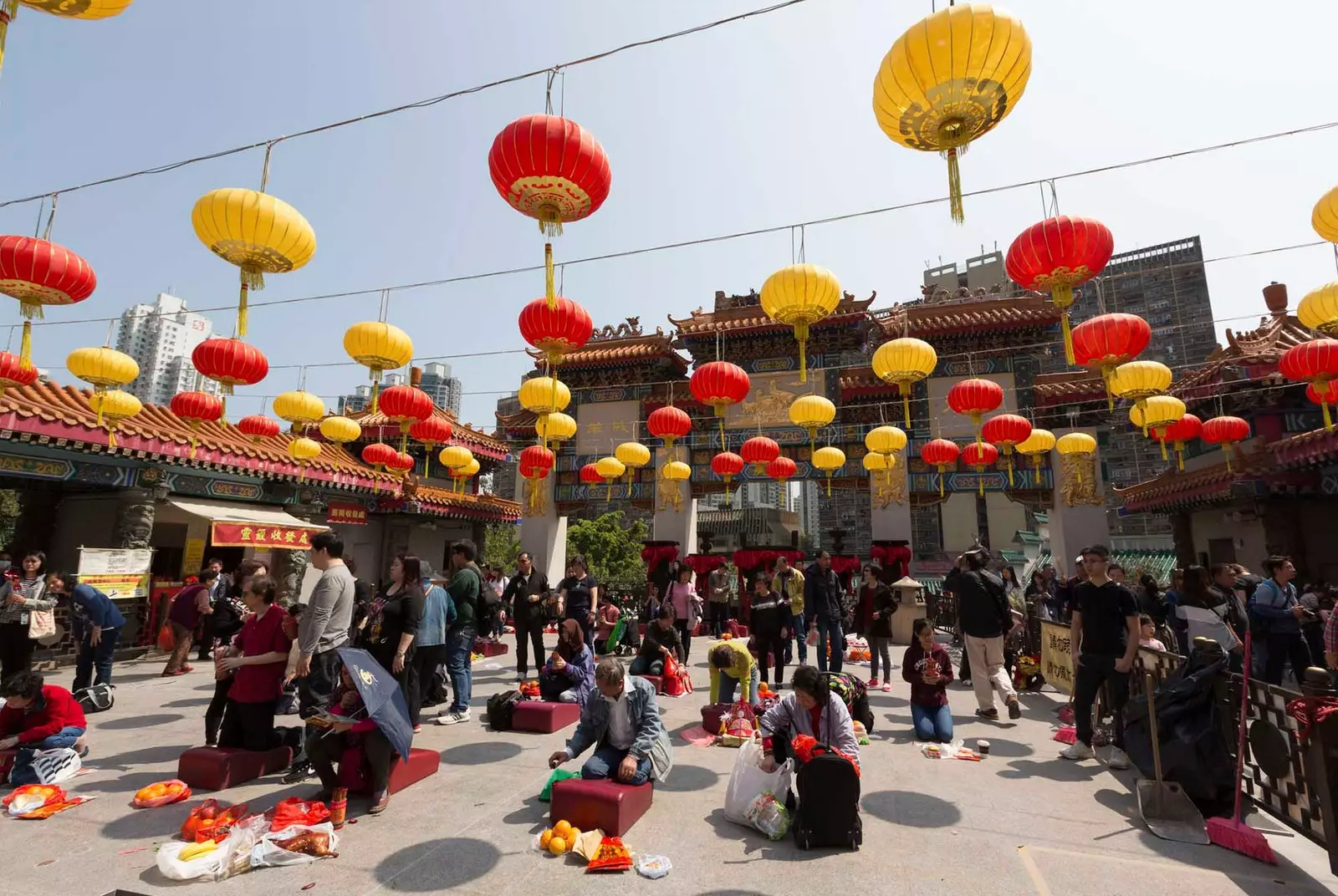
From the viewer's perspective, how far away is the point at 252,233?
4.93m

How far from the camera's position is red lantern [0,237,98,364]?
5.61m

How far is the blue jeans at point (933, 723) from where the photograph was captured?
5441 millimetres

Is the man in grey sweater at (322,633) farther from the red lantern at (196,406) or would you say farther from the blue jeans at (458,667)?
the red lantern at (196,406)

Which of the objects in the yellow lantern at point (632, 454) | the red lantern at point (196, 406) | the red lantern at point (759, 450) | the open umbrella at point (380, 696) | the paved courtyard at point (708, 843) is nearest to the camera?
the paved courtyard at point (708, 843)

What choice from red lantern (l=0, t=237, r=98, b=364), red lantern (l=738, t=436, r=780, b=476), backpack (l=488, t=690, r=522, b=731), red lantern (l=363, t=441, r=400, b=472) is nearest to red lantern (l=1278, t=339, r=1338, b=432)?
red lantern (l=738, t=436, r=780, b=476)

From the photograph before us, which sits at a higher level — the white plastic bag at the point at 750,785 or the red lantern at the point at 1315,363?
the red lantern at the point at 1315,363

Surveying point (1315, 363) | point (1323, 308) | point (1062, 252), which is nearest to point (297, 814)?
point (1062, 252)

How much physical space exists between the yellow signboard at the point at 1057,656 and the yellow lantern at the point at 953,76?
17.9ft

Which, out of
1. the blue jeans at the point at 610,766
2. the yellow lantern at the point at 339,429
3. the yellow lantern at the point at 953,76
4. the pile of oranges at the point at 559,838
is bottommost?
the pile of oranges at the point at 559,838

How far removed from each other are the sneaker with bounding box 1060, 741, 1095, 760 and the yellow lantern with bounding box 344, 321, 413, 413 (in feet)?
24.5

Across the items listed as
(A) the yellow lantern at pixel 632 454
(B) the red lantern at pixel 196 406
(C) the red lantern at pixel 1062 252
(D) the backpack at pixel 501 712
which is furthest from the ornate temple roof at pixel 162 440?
(C) the red lantern at pixel 1062 252

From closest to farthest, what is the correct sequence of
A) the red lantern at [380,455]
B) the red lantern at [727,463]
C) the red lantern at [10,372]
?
the red lantern at [10,372] < the red lantern at [380,455] < the red lantern at [727,463]

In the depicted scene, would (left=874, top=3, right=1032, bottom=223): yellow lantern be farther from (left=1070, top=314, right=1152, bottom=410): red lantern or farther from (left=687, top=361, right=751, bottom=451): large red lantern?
(left=687, top=361, right=751, bottom=451): large red lantern

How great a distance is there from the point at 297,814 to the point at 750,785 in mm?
2603
